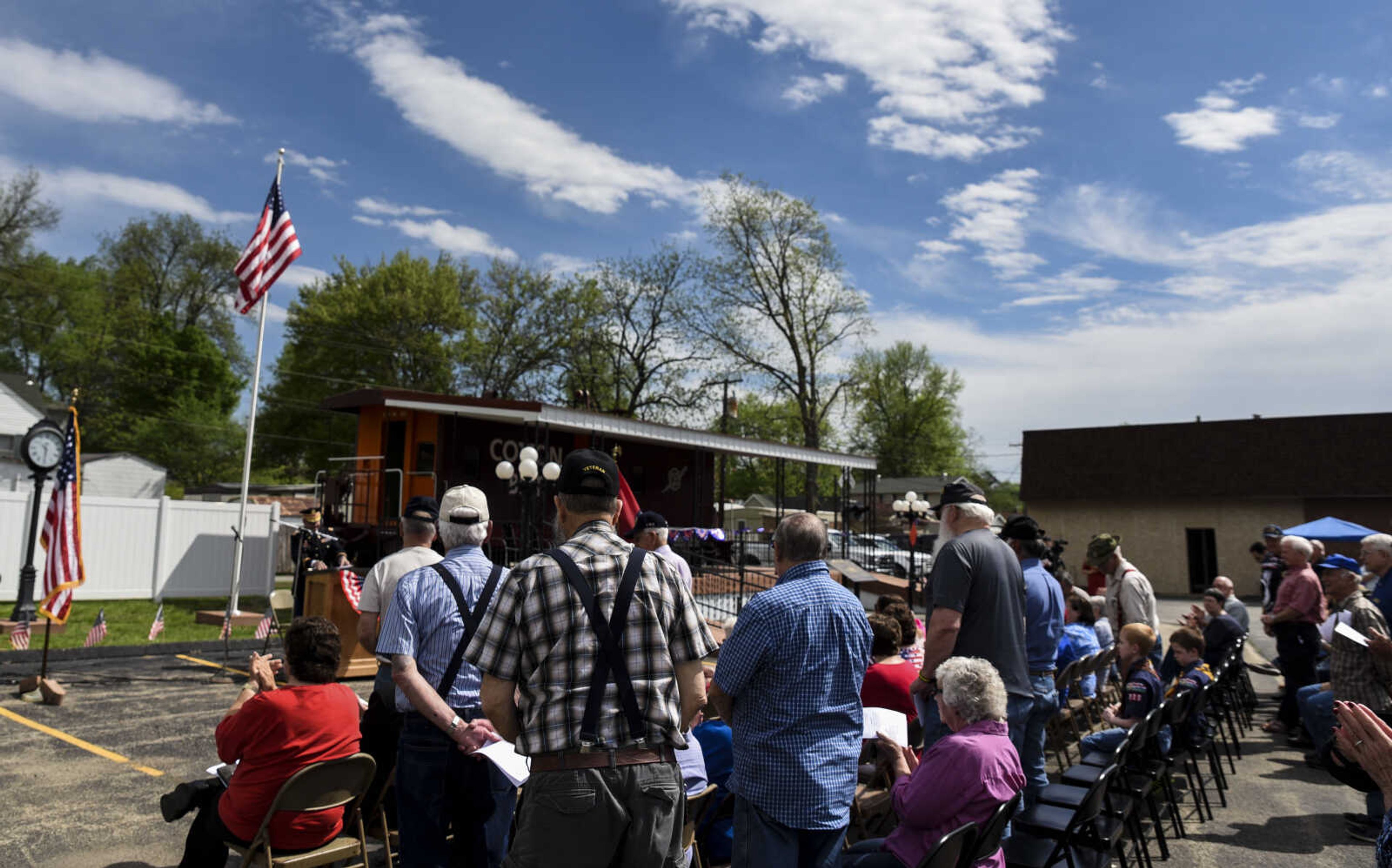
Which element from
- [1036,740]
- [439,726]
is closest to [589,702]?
[439,726]

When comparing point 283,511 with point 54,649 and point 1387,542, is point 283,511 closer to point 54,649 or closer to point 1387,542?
point 54,649

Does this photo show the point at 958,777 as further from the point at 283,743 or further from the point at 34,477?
the point at 34,477

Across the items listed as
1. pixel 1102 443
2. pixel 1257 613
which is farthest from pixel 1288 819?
pixel 1102 443

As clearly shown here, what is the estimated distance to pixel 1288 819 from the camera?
6172 mm

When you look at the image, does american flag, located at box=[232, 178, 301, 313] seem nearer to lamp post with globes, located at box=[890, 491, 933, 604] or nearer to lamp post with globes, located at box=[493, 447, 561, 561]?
lamp post with globes, located at box=[493, 447, 561, 561]

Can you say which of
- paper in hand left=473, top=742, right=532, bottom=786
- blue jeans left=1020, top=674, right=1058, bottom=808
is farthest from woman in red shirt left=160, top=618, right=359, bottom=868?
blue jeans left=1020, top=674, right=1058, bottom=808

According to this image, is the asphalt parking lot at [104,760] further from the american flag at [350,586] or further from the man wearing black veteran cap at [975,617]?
the man wearing black veteran cap at [975,617]

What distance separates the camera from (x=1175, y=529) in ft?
108

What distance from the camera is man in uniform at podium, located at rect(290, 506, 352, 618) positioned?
496 inches

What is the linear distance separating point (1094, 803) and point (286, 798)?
355 centimetres

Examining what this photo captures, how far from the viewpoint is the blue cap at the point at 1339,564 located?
6.64m

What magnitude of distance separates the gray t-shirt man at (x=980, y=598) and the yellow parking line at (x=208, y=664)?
970 centimetres

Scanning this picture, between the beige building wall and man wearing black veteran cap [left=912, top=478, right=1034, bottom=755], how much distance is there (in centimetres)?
2987

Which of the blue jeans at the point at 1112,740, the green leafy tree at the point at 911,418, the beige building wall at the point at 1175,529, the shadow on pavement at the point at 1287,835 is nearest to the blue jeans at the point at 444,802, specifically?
the blue jeans at the point at 1112,740
